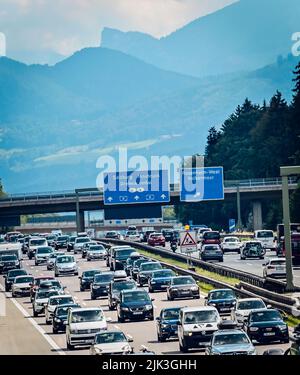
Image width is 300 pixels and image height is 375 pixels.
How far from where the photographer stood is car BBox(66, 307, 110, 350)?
40.9 meters

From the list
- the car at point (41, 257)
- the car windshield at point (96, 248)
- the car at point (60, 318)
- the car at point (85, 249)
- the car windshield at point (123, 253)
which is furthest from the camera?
the car at point (85, 249)

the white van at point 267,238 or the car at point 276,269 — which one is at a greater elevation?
the white van at point 267,238

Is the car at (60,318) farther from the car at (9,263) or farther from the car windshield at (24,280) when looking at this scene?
the car at (9,263)

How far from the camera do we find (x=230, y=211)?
174250 millimetres

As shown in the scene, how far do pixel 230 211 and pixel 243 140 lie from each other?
2623 cm

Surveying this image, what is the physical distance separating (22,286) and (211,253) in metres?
22.2

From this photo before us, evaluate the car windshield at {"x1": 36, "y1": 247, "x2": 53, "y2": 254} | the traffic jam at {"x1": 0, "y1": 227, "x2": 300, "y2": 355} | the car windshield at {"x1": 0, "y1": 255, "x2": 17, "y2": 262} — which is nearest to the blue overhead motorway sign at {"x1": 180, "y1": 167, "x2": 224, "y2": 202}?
the traffic jam at {"x1": 0, "y1": 227, "x2": 300, "y2": 355}

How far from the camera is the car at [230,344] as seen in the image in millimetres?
29969

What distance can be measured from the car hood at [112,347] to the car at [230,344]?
8.53ft

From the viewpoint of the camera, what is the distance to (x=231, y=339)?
102 ft

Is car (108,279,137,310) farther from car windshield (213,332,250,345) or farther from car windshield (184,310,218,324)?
car windshield (213,332,250,345)

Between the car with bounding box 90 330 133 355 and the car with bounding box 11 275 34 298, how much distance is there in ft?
130

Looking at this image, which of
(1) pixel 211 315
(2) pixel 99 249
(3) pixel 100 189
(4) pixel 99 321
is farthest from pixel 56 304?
(3) pixel 100 189

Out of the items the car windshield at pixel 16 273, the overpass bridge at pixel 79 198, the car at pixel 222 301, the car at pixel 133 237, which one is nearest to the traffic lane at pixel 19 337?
the car at pixel 222 301
